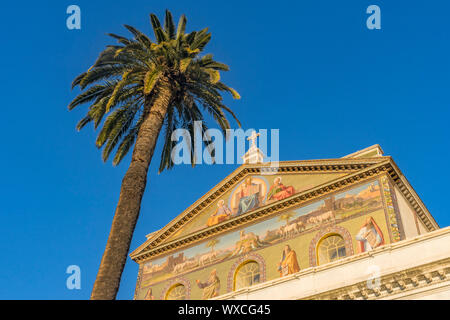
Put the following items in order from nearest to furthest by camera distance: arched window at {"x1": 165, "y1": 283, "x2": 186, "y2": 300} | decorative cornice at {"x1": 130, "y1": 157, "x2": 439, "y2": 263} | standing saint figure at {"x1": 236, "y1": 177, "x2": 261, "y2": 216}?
decorative cornice at {"x1": 130, "y1": 157, "x2": 439, "y2": 263} → arched window at {"x1": 165, "y1": 283, "x2": 186, "y2": 300} → standing saint figure at {"x1": 236, "y1": 177, "x2": 261, "y2": 216}

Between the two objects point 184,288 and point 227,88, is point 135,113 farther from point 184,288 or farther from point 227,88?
point 184,288

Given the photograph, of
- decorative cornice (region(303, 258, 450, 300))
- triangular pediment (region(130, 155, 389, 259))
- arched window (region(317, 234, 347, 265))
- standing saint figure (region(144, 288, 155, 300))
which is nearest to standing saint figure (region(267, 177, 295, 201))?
triangular pediment (region(130, 155, 389, 259))

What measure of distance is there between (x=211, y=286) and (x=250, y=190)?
5.97 metres

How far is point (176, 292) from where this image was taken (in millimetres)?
28000

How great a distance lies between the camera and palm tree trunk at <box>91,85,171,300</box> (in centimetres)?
1227

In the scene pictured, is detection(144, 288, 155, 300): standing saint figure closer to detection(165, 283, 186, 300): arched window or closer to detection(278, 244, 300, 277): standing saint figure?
detection(165, 283, 186, 300): arched window

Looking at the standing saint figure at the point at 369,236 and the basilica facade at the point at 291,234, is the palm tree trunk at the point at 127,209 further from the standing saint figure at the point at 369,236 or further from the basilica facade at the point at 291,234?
the standing saint figure at the point at 369,236

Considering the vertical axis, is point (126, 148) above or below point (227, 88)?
below

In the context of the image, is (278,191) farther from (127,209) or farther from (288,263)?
(127,209)

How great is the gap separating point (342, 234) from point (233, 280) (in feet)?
20.4

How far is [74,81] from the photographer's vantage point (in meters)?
19.5

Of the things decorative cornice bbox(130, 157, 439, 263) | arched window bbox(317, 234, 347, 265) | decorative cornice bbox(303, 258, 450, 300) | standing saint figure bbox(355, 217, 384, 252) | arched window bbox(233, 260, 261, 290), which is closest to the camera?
decorative cornice bbox(303, 258, 450, 300)

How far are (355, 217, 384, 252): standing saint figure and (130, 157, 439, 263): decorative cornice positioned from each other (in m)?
2.66
